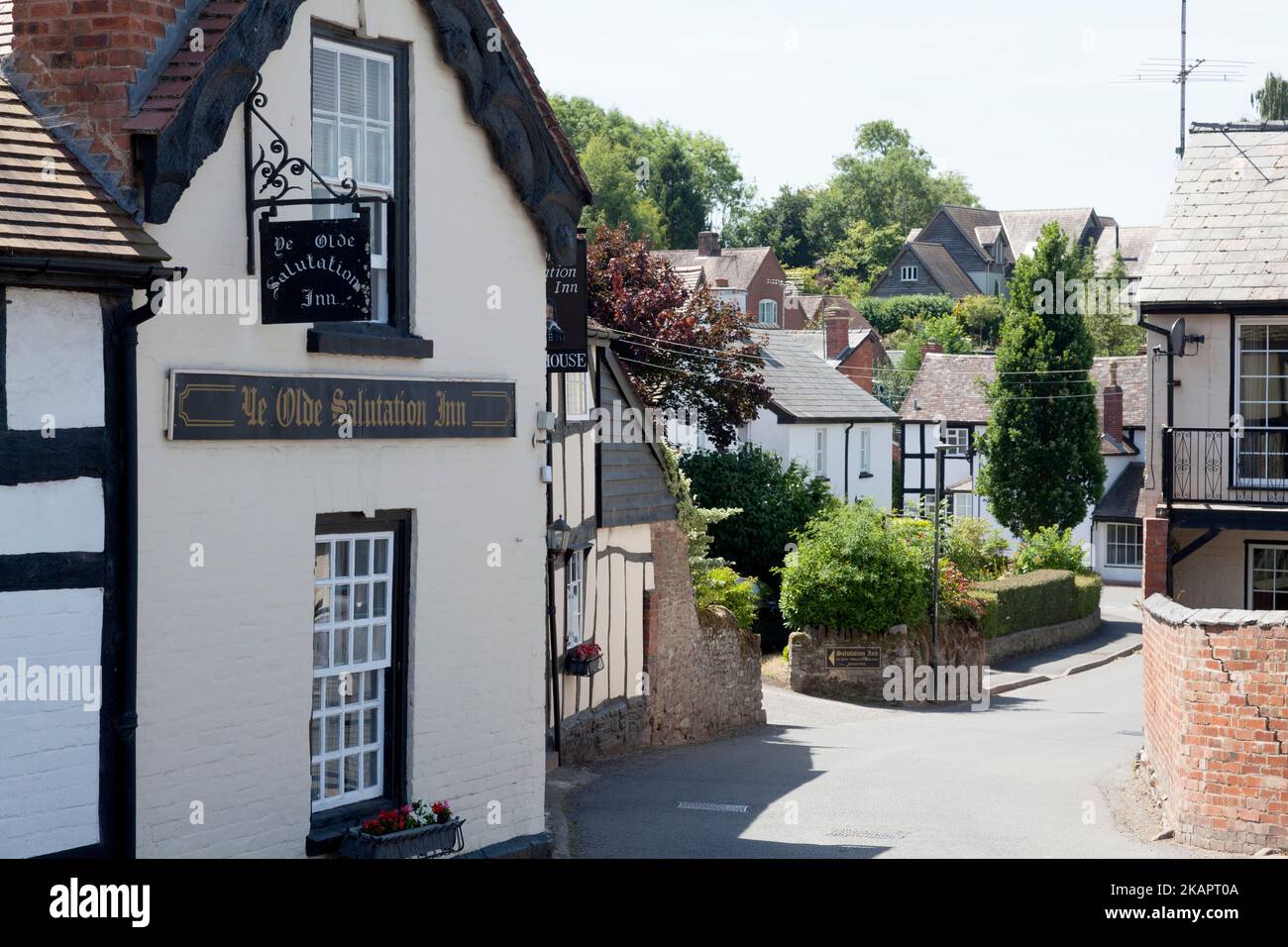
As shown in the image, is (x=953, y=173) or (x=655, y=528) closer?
(x=655, y=528)

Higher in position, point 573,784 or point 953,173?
point 953,173

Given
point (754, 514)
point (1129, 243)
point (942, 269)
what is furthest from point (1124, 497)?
point (1129, 243)

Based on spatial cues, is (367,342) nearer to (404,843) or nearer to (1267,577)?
(404,843)

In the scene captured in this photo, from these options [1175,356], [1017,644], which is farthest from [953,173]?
[1175,356]

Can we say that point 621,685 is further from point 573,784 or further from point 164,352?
point 164,352

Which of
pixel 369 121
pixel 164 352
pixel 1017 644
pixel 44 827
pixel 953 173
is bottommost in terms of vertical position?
pixel 1017 644

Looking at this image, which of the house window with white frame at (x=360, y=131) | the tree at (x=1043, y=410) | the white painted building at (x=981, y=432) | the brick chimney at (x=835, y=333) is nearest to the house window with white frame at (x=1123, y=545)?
the white painted building at (x=981, y=432)

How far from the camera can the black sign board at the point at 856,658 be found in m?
28.9

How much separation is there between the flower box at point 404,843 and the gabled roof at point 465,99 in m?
4.20

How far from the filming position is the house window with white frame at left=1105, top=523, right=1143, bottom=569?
4778cm

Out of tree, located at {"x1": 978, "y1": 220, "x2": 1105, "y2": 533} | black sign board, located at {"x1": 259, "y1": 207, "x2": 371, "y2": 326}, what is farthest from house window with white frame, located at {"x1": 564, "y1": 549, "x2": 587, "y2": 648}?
tree, located at {"x1": 978, "y1": 220, "x2": 1105, "y2": 533}

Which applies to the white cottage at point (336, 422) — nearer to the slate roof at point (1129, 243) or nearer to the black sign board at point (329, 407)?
the black sign board at point (329, 407)

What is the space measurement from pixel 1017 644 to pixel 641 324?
12.5 metres

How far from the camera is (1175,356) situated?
19109 millimetres
